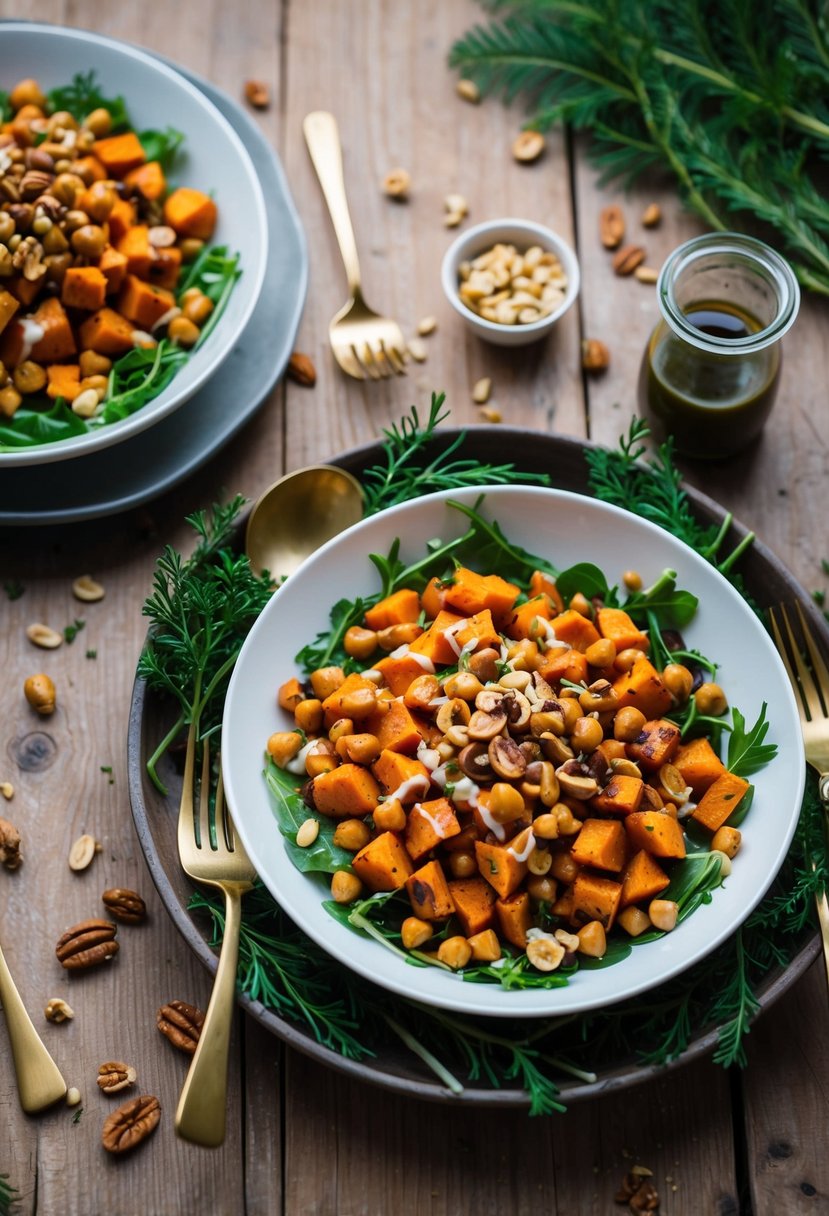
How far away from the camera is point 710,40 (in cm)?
306

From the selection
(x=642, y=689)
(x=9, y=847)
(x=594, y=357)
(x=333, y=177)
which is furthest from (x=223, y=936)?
(x=333, y=177)

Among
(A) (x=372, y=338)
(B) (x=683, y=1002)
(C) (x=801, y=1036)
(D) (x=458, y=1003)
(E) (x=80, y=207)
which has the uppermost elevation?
(E) (x=80, y=207)

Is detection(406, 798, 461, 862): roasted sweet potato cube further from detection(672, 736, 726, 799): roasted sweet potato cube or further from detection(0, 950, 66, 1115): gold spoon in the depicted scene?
detection(0, 950, 66, 1115): gold spoon

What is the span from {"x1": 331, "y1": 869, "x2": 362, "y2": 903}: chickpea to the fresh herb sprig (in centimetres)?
189

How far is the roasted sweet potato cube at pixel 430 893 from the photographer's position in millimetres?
2174

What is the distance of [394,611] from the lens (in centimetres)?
246

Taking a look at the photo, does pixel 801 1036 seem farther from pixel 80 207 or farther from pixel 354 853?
pixel 80 207

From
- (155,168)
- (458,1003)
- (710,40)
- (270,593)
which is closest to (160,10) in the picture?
(155,168)

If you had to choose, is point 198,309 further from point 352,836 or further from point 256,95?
point 352,836

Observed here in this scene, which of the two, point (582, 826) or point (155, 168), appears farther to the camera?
point (155, 168)

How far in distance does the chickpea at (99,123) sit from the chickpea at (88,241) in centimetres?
38

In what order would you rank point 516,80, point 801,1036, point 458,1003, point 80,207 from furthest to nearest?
point 516,80
point 80,207
point 801,1036
point 458,1003

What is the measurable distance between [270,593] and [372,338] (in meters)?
0.81

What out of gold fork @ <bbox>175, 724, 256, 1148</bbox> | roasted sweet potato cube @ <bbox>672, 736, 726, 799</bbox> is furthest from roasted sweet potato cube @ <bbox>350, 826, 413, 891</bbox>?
roasted sweet potato cube @ <bbox>672, 736, 726, 799</bbox>
